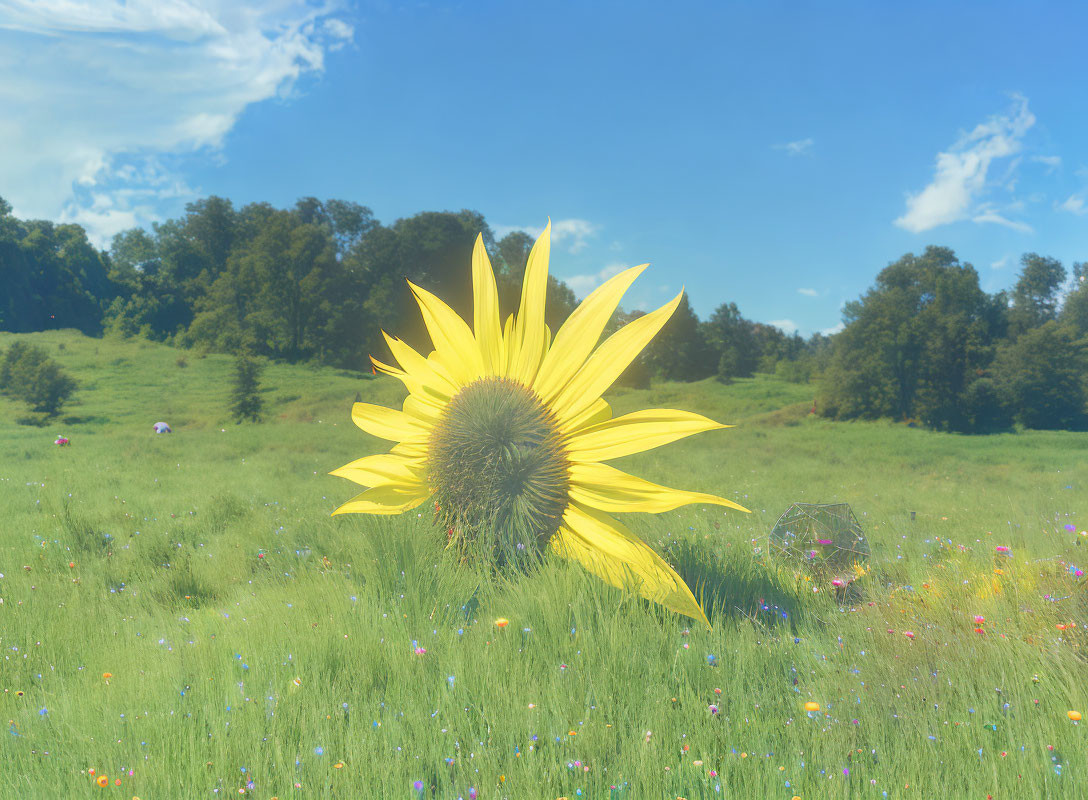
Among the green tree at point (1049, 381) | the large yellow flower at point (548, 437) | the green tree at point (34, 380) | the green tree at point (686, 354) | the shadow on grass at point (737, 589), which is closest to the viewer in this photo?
the large yellow flower at point (548, 437)

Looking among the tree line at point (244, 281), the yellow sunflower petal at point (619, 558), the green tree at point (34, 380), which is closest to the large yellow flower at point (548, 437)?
the yellow sunflower petal at point (619, 558)

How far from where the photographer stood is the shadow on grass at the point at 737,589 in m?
2.67

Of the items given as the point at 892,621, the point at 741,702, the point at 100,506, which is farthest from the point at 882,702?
the point at 100,506

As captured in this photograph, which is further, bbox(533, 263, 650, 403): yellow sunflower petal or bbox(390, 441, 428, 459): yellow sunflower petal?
bbox(390, 441, 428, 459): yellow sunflower petal

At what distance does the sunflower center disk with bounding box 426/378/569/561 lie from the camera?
2.69 metres

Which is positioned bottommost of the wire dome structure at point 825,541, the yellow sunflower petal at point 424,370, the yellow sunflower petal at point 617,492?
the wire dome structure at point 825,541

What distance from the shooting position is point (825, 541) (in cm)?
325

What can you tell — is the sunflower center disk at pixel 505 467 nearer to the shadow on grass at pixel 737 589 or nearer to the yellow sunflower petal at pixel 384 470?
the yellow sunflower petal at pixel 384 470

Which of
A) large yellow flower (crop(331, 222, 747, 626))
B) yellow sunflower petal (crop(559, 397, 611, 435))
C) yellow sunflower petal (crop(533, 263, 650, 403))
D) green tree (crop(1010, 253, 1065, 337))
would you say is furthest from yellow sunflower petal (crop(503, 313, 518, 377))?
green tree (crop(1010, 253, 1065, 337))

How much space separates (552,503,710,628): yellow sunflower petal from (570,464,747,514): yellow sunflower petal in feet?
0.28

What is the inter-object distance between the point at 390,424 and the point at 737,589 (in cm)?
215

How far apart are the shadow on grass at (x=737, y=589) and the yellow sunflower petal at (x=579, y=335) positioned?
1.20 metres

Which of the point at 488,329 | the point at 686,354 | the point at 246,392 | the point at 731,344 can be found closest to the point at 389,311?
the point at 246,392

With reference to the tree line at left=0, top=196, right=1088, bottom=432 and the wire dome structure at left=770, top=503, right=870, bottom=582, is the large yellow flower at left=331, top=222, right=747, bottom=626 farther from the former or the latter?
the tree line at left=0, top=196, right=1088, bottom=432
